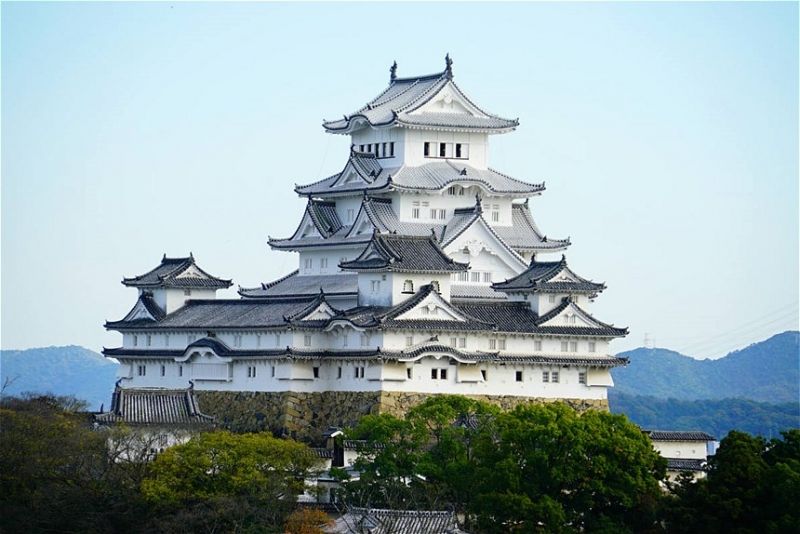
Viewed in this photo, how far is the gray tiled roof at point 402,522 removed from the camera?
48750mm

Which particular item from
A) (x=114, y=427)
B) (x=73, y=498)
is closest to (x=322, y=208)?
(x=114, y=427)

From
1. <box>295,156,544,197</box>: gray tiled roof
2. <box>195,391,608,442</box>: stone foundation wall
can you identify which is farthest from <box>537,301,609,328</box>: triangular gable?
<box>295,156,544,197</box>: gray tiled roof

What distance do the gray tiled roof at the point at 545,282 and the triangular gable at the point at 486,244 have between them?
1770 mm

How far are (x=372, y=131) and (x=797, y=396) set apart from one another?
3165 inches

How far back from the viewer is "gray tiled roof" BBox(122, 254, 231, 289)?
71431 mm

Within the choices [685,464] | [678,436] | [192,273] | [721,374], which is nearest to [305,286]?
[192,273]

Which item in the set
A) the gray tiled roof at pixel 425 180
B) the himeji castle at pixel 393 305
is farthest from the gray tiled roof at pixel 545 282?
the gray tiled roof at pixel 425 180

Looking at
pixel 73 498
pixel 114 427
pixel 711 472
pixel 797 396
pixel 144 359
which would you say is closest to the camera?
pixel 711 472

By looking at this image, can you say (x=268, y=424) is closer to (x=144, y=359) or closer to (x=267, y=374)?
(x=267, y=374)

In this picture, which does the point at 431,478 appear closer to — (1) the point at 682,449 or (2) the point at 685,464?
(2) the point at 685,464

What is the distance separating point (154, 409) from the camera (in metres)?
61.6

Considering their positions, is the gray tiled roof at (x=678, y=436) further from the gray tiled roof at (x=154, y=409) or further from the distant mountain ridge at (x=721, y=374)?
the distant mountain ridge at (x=721, y=374)

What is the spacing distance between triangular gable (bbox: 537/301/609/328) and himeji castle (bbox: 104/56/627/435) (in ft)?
0.14

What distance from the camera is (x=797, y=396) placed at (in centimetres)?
14688
